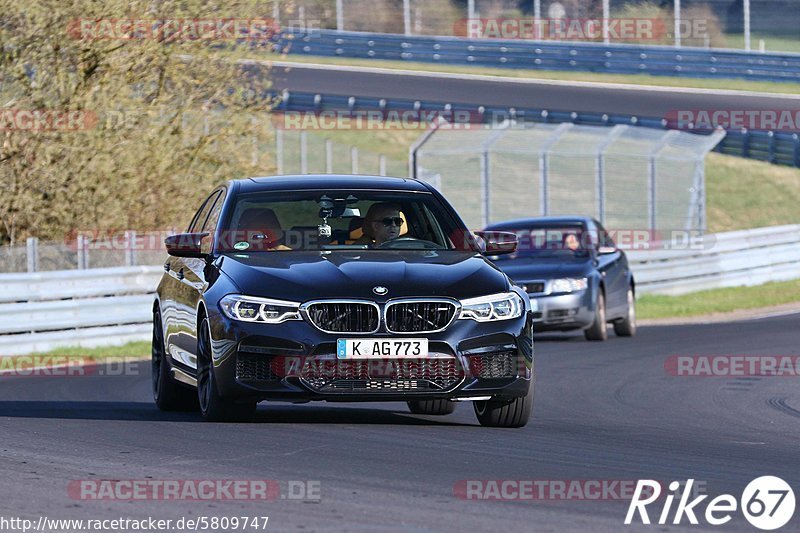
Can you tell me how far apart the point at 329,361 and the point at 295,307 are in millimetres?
365

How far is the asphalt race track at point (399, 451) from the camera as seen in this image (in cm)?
680

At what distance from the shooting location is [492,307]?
31.4ft

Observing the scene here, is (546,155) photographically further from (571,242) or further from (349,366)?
(349,366)

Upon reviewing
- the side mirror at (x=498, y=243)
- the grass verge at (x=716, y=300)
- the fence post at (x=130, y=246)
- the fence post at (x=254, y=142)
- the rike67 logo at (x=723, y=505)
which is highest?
the side mirror at (x=498, y=243)

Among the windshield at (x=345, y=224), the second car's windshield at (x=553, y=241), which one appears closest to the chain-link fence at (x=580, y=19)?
the second car's windshield at (x=553, y=241)

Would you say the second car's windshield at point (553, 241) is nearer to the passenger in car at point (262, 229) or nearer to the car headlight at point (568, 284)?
the car headlight at point (568, 284)

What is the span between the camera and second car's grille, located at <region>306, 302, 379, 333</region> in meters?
9.34

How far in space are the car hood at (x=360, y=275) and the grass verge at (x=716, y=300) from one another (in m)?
16.2

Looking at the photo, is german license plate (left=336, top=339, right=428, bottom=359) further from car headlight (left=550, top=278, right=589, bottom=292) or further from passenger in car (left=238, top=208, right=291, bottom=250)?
car headlight (left=550, top=278, right=589, bottom=292)

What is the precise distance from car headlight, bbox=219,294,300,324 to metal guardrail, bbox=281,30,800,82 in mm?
33045

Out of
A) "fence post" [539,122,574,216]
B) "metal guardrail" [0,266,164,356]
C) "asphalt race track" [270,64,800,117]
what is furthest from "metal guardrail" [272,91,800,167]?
"metal guardrail" [0,266,164,356]

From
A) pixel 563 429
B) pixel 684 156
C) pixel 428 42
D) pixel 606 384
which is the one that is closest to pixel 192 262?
pixel 563 429

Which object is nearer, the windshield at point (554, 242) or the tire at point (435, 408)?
the tire at point (435, 408)

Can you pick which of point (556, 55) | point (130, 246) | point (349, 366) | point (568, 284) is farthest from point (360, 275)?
point (556, 55)
